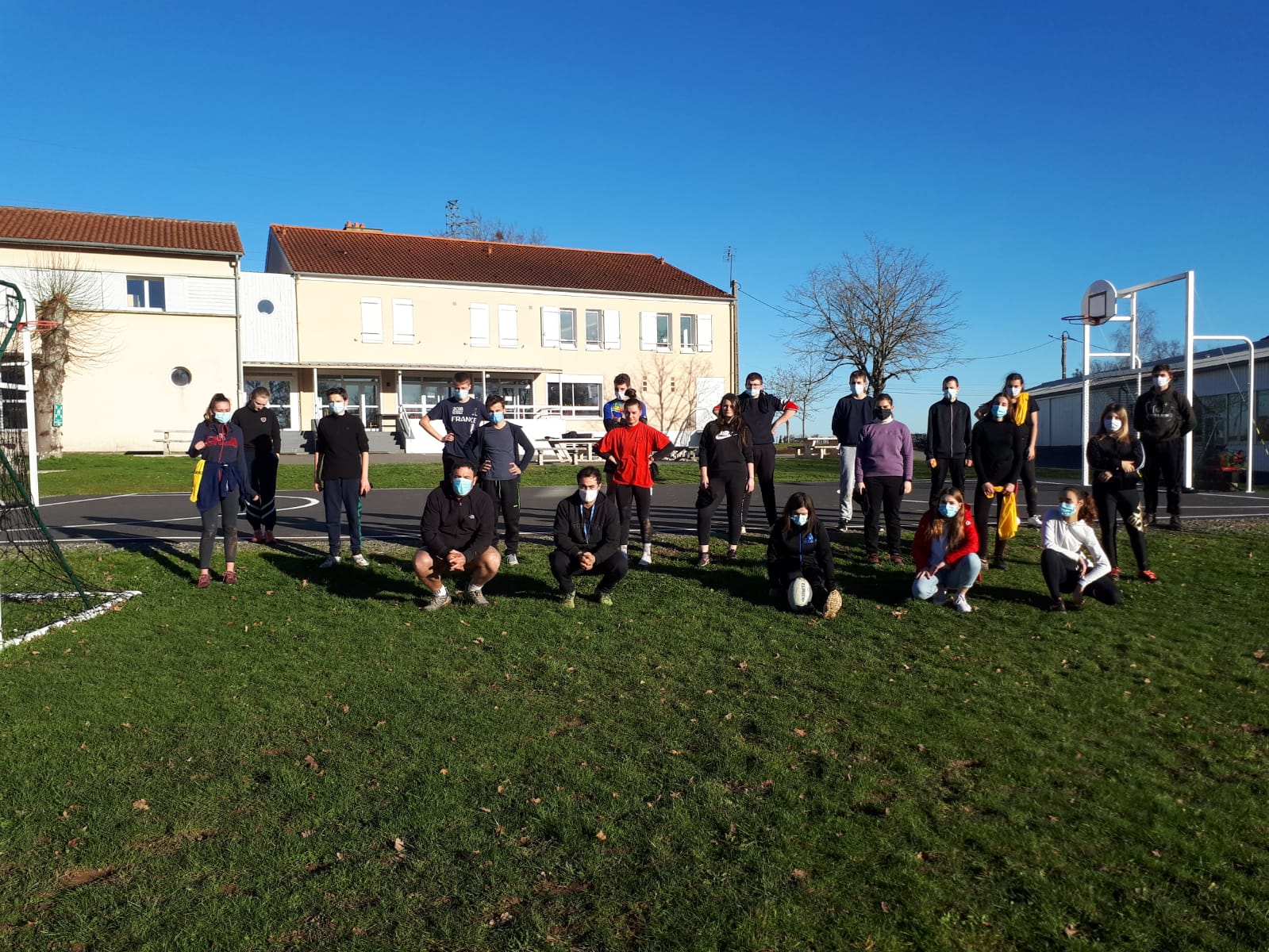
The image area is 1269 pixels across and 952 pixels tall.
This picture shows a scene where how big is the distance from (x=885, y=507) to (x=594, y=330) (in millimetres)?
34032

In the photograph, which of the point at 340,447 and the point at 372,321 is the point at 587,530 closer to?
the point at 340,447

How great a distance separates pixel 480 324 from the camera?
40.7 metres

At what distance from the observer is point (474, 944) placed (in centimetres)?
341

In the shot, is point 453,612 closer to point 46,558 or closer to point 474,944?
point 46,558

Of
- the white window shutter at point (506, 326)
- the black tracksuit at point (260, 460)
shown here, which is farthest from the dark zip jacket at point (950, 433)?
the white window shutter at point (506, 326)

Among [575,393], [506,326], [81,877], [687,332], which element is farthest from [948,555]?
[687,332]

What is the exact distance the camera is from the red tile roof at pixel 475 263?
1551 inches

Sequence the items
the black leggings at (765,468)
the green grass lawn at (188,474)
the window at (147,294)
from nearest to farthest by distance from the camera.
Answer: the black leggings at (765,468) → the green grass lawn at (188,474) → the window at (147,294)

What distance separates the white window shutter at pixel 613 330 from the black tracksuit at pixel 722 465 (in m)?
33.6

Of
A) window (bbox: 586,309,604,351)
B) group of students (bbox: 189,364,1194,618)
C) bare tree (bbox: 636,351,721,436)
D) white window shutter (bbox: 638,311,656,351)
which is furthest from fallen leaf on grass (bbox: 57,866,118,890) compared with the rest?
white window shutter (bbox: 638,311,656,351)

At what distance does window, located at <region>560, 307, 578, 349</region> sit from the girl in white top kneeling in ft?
116

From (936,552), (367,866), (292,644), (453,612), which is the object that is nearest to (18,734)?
(292,644)

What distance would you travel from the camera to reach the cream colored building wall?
124ft

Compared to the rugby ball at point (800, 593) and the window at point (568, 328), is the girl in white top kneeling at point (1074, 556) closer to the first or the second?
the rugby ball at point (800, 593)
